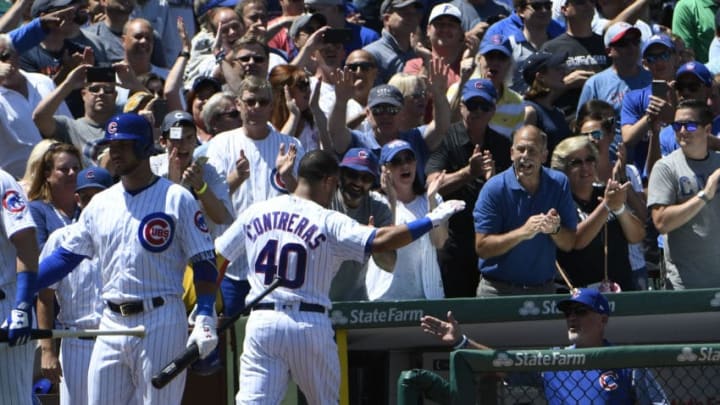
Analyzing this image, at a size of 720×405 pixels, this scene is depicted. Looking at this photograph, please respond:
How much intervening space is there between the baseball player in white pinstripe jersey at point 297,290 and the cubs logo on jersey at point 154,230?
470 mm

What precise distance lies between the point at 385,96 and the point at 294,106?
0.71 m

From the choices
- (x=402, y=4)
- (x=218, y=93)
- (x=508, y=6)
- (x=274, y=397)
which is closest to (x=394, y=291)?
(x=274, y=397)

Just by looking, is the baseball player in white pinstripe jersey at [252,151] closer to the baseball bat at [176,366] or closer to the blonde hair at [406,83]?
the blonde hair at [406,83]

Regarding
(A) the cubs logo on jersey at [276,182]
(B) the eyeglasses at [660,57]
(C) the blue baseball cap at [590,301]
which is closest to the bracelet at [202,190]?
(A) the cubs logo on jersey at [276,182]

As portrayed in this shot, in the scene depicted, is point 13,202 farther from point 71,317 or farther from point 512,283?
point 512,283

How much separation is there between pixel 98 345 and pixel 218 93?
3.31 m

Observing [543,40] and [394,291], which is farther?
[543,40]

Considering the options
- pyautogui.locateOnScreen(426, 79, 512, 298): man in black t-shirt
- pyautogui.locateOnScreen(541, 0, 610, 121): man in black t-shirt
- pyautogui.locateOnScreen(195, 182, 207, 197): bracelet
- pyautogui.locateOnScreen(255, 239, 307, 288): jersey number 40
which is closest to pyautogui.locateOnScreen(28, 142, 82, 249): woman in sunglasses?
pyautogui.locateOnScreen(195, 182, 207, 197): bracelet

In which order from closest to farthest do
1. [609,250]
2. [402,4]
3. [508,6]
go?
[609,250]
[402,4]
[508,6]

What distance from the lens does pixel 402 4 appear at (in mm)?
11750

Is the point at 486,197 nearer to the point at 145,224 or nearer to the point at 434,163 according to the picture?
the point at 434,163

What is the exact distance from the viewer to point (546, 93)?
10.8m

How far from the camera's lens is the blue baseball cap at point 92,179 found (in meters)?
8.59

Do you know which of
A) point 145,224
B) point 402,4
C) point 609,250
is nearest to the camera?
point 145,224
